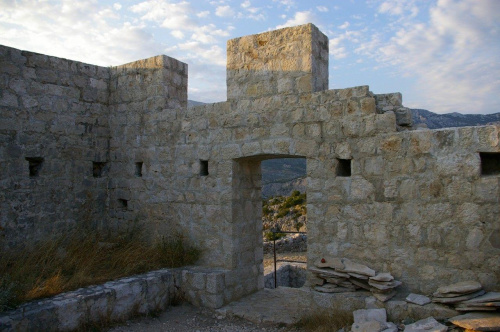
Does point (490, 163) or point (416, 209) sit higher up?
point (490, 163)

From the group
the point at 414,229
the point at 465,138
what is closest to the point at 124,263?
the point at 414,229

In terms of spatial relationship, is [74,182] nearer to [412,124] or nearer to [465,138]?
[412,124]

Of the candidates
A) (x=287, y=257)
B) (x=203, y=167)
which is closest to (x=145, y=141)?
(x=203, y=167)

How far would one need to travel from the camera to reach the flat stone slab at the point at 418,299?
14.3 feet

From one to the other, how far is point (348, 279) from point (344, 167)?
1358 millimetres

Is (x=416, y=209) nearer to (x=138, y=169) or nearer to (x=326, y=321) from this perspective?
(x=326, y=321)

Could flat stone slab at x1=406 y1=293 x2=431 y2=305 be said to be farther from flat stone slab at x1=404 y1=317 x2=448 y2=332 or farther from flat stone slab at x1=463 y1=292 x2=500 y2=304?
flat stone slab at x1=463 y1=292 x2=500 y2=304

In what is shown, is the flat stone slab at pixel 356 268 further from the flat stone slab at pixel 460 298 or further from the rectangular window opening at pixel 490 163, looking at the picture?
the rectangular window opening at pixel 490 163

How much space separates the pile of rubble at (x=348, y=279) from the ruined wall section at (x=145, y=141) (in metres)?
2.52

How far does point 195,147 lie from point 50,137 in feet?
7.74

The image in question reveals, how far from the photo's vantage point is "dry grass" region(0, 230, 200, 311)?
4789 millimetres

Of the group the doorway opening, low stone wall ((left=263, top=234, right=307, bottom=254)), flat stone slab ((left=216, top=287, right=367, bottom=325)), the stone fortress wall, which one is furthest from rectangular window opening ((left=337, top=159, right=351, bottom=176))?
low stone wall ((left=263, top=234, right=307, bottom=254))

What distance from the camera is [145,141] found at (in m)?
6.97

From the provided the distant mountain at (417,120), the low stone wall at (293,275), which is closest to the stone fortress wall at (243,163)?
the low stone wall at (293,275)
